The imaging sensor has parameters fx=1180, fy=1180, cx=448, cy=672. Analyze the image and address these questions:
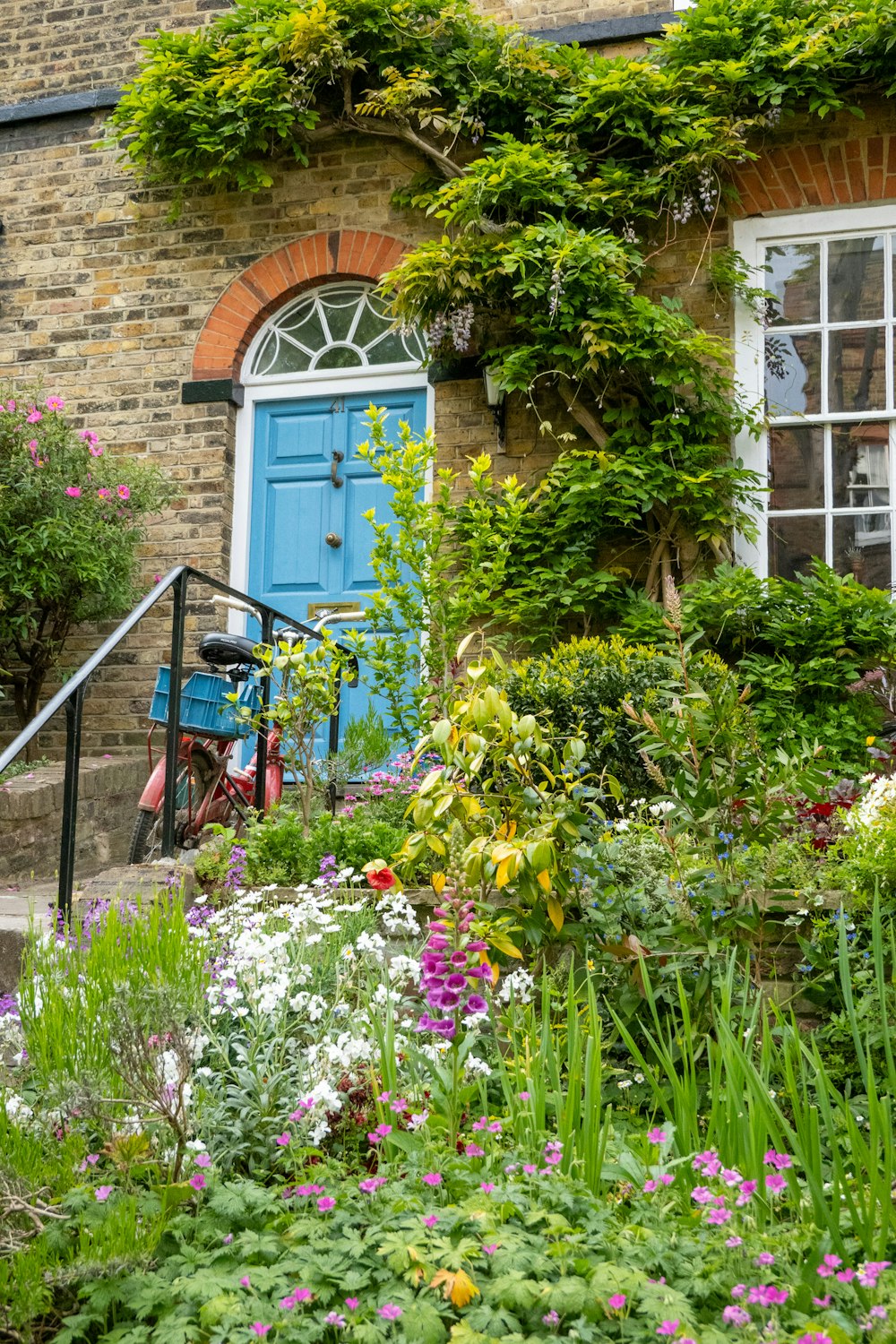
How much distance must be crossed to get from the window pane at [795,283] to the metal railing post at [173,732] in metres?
3.67

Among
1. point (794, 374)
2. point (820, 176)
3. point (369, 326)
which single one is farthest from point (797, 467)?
point (369, 326)

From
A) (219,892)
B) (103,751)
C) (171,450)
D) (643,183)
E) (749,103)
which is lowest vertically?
(219,892)

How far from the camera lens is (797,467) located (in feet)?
20.0

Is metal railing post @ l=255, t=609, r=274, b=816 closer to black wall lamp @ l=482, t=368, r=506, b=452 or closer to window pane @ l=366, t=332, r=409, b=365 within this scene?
black wall lamp @ l=482, t=368, r=506, b=452

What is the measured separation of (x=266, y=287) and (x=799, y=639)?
3.68 m

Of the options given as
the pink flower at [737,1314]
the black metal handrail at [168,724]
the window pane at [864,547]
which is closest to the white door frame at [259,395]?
the black metal handrail at [168,724]

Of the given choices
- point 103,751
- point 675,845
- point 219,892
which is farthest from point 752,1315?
point 103,751

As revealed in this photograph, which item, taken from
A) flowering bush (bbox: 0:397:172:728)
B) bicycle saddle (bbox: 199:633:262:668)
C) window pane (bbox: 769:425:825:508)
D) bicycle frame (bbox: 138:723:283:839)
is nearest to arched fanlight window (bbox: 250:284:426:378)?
flowering bush (bbox: 0:397:172:728)

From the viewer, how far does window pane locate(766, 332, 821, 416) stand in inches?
241

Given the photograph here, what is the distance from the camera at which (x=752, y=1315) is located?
1.68 m

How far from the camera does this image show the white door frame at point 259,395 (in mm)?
6730

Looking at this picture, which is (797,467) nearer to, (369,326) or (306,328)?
(369,326)

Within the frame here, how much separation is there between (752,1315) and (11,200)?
25.5 ft

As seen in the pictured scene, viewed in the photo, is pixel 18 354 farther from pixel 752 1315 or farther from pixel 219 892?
pixel 752 1315
